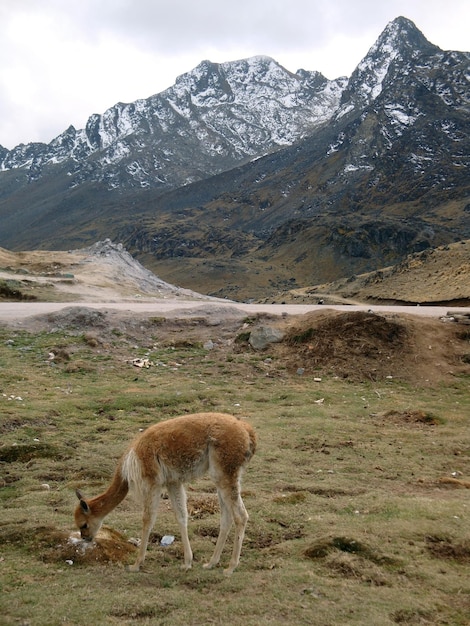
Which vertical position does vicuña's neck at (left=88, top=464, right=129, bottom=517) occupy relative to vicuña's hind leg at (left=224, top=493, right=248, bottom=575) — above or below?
above

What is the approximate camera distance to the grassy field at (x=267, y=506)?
683cm

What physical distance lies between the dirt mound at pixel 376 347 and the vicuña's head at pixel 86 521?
15.1m

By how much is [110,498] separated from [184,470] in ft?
4.14

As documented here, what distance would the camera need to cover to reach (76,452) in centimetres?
1307

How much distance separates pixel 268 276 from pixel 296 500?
141 meters

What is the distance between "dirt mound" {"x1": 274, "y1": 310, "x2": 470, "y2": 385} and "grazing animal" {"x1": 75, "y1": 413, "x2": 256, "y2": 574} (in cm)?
1454

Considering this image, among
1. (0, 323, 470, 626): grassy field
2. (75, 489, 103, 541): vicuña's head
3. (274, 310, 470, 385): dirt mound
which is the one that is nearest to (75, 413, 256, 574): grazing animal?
(75, 489, 103, 541): vicuña's head

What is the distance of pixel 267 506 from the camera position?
10.1 m

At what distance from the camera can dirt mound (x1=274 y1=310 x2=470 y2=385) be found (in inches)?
868

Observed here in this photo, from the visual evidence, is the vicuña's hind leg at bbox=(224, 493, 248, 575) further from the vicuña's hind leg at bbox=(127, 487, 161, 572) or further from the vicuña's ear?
the vicuña's ear

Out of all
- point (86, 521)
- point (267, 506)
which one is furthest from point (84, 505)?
point (267, 506)

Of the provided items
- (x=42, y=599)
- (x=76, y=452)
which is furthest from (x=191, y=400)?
(x=42, y=599)

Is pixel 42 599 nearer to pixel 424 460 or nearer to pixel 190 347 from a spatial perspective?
pixel 424 460

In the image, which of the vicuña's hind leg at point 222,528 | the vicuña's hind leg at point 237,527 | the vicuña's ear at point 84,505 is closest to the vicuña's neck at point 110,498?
the vicuña's ear at point 84,505
